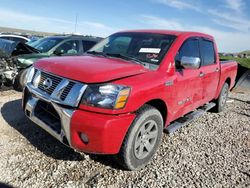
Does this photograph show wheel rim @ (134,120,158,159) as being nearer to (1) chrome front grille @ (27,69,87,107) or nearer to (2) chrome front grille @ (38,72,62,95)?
(1) chrome front grille @ (27,69,87,107)

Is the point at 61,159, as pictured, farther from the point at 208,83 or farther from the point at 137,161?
the point at 208,83

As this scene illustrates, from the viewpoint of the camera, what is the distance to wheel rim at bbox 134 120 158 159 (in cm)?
361

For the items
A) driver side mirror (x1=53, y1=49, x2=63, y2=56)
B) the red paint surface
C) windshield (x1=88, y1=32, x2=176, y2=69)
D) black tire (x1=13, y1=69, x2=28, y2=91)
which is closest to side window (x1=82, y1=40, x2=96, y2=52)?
driver side mirror (x1=53, y1=49, x2=63, y2=56)

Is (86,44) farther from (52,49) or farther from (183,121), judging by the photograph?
(183,121)

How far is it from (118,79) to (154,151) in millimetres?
1228

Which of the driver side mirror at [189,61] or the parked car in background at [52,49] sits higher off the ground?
the driver side mirror at [189,61]

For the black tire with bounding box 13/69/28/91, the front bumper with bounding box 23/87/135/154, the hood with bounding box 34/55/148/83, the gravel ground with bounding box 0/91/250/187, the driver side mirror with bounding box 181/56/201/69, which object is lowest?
the gravel ground with bounding box 0/91/250/187

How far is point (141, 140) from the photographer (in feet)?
12.0

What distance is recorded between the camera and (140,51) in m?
4.40

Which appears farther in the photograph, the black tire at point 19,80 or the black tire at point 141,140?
the black tire at point 19,80

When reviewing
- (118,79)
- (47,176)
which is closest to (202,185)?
(118,79)

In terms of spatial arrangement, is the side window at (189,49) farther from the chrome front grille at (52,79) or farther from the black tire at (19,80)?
the black tire at (19,80)

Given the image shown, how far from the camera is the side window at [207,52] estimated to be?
547 cm

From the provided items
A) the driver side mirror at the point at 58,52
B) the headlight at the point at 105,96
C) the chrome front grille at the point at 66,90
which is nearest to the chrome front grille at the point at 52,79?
the chrome front grille at the point at 66,90
